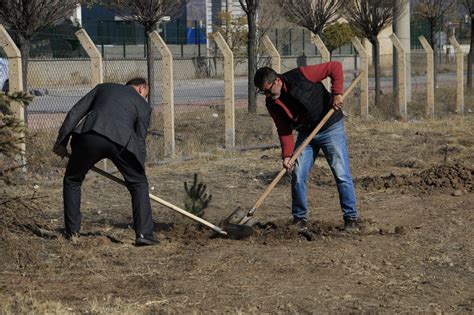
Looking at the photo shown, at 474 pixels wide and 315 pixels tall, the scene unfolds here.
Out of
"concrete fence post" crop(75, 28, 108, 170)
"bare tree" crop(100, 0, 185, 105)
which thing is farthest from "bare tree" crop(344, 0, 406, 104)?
"concrete fence post" crop(75, 28, 108, 170)

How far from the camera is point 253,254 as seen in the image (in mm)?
7488

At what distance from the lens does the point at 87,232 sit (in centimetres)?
832

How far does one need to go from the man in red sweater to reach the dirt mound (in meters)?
2.68

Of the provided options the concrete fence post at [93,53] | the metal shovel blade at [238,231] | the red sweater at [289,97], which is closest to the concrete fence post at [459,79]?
Answer: the concrete fence post at [93,53]

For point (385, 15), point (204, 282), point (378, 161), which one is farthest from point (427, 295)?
point (385, 15)

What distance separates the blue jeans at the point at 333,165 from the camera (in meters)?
8.29

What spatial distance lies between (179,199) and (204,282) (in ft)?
12.6

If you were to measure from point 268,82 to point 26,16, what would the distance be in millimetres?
5727

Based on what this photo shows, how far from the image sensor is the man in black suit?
752cm

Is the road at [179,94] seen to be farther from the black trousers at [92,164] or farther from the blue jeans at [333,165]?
the blue jeans at [333,165]

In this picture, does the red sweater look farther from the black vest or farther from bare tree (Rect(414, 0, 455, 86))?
bare tree (Rect(414, 0, 455, 86))

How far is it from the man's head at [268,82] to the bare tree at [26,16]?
17.0 feet

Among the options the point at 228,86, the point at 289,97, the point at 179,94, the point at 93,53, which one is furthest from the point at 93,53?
the point at 179,94

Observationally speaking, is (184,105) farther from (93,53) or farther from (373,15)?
(93,53)
